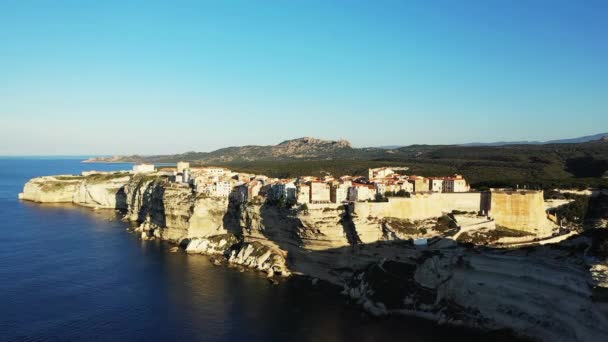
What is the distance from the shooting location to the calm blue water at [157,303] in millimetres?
28234

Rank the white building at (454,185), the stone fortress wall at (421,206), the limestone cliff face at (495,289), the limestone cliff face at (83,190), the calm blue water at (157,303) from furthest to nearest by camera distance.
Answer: the limestone cliff face at (83,190), the white building at (454,185), the stone fortress wall at (421,206), the calm blue water at (157,303), the limestone cliff face at (495,289)

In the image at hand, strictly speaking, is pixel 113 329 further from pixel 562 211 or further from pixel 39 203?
pixel 39 203

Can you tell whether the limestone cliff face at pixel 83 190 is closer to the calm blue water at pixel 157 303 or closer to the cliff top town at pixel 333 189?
the cliff top town at pixel 333 189

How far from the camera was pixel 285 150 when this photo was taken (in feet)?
614

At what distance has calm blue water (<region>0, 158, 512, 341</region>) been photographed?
92.6 feet

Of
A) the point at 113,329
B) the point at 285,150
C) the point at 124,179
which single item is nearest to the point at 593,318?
the point at 113,329

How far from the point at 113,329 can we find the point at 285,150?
160 m

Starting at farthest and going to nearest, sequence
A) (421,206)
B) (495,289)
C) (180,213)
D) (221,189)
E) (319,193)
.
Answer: (221,189) → (180,213) → (319,193) → (421,206) → (495,289)

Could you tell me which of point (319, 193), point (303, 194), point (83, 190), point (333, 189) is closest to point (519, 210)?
point (333, 189)

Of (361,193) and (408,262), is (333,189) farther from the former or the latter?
(408,262)

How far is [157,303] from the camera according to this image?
3331 cm

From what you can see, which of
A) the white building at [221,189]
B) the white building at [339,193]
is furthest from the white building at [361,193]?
the white building at [221,189]

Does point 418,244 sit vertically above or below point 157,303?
above

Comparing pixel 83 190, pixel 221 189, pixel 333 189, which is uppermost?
pixel 333 189
